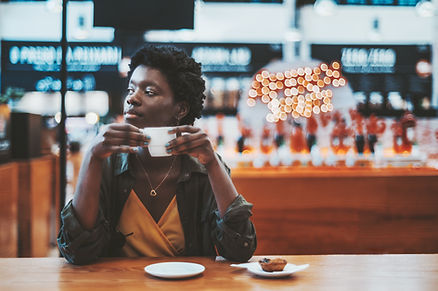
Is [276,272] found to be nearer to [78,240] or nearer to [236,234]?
[236,234]

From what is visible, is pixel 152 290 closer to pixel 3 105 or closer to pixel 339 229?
pixel 339 229

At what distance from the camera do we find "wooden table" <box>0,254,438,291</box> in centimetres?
113

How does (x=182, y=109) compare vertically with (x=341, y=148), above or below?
above

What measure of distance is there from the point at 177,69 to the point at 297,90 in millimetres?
3533

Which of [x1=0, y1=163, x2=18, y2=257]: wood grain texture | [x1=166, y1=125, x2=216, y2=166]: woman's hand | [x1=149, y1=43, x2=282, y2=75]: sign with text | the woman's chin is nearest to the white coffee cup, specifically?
[x1=166, y1=125, x2=216, y2=166]: woman's hand

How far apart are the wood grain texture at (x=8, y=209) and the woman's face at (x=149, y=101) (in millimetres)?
2148

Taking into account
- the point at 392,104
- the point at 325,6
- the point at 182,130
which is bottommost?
the point at 182,130

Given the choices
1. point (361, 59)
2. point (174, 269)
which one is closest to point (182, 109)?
point (174, 269)

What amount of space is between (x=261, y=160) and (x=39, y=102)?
488 cm

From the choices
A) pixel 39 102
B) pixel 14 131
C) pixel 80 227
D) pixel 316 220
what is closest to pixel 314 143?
pixel 316 220

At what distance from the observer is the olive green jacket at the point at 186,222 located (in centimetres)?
136

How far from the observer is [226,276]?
1.22m

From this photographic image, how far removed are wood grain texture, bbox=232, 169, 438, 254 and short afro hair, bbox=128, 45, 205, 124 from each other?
1764 mm

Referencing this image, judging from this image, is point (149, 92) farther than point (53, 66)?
No
